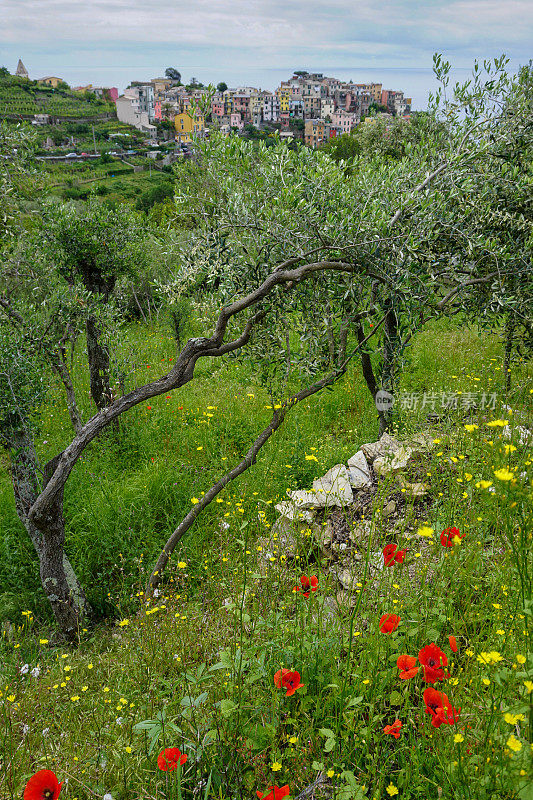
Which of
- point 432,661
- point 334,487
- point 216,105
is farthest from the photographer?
point 216,105

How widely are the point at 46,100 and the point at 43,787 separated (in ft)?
581

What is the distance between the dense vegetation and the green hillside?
13742cm

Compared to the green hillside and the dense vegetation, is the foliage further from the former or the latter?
the green hillside

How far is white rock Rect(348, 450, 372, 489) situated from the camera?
6047 mm

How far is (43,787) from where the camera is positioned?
1870 mm

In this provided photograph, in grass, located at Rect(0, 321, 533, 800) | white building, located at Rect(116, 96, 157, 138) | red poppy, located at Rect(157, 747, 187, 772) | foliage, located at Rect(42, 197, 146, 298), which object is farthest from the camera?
white building, located at Rect(116, 96, 157, 138)

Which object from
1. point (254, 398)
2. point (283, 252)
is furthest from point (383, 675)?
point (254, 398)

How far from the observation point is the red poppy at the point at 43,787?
186cm

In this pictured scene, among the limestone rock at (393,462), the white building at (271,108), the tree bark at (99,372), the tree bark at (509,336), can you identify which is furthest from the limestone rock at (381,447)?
the white building at (271,108)

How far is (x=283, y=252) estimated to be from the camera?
539cm

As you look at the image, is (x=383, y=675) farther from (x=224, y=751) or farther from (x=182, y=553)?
(x=182, y=553)

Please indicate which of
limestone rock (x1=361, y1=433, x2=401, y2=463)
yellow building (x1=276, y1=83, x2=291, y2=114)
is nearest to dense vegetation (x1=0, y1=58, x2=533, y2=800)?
limestone rock (x1=361, y1=433, x2=401, y2=463)

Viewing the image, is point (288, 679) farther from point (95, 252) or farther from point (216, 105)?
point (216, 105)

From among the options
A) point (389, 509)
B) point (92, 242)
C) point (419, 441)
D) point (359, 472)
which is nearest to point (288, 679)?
point (389, 509)
